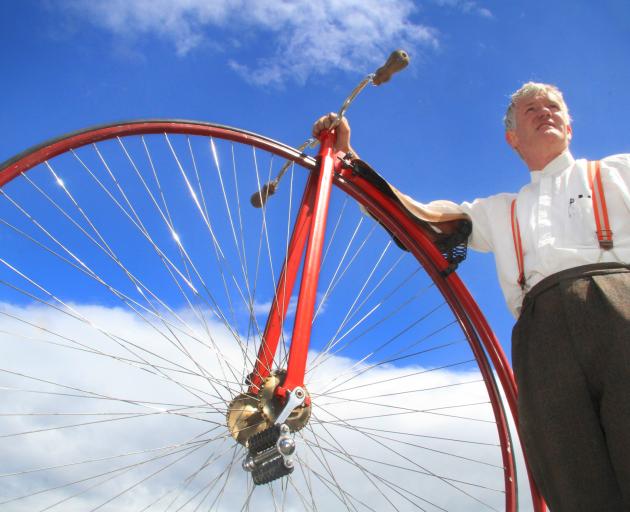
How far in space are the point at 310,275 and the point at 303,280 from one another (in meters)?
0.04

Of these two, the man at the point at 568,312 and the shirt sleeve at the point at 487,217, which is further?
the shirt sleeve at the point at 487,217

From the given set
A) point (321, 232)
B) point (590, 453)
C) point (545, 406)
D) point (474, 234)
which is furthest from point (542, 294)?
point (321, 232)

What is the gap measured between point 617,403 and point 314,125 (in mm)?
1887

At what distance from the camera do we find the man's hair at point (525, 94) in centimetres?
235

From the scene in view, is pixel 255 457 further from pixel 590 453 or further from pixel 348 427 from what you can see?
pixel 590 453

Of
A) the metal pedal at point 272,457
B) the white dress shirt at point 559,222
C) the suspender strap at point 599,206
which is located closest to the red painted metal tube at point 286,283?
the metal pedal at point 272,457

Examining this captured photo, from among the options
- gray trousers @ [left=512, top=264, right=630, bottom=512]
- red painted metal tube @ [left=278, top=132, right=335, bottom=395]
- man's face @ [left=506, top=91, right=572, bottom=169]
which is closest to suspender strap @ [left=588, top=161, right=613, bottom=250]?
gray trousers @ [left=512, top=264, right=630, bottom=512]

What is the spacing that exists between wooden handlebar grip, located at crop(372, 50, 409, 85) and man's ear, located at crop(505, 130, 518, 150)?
1.99ft

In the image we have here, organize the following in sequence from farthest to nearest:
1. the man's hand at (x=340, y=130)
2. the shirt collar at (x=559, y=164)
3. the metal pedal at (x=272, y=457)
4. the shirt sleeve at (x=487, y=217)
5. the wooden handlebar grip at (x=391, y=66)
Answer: the man's hand at (x=340, y=130) < the wooden handlebar grip at (x=391, y=66) < the shirt sleeve at (x=487, y=217) < the shirt collar at (x=559, y=164) < the metal pedal at (x=272, y=457)

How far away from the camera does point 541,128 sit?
7.43 feet

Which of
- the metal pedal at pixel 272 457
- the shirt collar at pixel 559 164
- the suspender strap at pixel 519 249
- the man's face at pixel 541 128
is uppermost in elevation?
the man's face at pixel 541 128

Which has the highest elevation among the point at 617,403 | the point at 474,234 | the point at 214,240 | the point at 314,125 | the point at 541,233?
the point at 314,125

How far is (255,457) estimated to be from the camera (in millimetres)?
1759

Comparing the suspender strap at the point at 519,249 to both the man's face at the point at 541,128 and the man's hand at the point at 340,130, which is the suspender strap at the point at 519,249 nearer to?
the man's face at the point at 541,128
